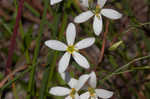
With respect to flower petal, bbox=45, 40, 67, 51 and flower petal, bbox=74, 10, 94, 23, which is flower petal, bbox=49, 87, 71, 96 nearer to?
flower petal, bbox=45, 40, 67, 51

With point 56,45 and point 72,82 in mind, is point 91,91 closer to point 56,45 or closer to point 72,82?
point 72,82

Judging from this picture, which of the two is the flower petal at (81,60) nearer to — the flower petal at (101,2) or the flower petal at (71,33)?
the flower petal at (71,33)

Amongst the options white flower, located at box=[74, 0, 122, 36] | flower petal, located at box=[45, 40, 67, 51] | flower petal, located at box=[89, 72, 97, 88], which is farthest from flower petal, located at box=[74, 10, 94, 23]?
flower petal, located at box=[89, 72, 97, 88]

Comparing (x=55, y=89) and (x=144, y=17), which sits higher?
(x=144, y=17)


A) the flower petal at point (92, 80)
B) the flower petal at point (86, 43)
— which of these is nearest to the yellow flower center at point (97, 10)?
the flower petal at point (86, 43)

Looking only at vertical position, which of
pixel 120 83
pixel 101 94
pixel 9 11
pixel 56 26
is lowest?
pixel 120 83

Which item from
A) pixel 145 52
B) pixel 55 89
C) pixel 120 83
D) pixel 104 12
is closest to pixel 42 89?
pixel 55 89

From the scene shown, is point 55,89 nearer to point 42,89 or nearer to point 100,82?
point 42,89
